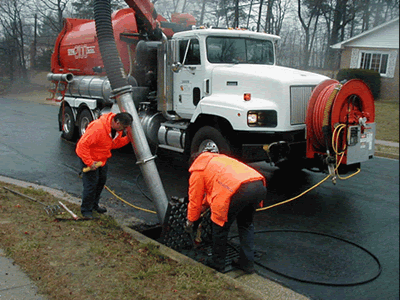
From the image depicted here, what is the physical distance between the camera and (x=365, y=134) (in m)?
6.01

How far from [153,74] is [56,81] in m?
3.69

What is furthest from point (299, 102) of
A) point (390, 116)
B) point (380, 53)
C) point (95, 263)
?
point (390, 116)

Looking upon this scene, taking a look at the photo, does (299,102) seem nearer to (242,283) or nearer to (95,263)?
(242,283)

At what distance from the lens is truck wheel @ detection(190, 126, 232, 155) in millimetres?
7203

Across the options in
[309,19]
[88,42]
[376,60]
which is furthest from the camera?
[88,42]

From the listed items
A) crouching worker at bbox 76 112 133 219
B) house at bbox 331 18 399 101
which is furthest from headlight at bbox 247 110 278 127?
house at bbox 331 18 399 101

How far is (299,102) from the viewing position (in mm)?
6996

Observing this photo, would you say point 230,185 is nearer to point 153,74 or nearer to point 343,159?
point 343,159

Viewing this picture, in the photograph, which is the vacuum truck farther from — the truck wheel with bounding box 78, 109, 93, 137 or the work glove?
the work glove

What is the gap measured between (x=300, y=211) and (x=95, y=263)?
3.61m

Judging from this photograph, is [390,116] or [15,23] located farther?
[15,23]

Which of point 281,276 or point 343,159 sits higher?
point 343,159

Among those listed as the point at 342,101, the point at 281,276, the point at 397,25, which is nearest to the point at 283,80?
the point at 342,101

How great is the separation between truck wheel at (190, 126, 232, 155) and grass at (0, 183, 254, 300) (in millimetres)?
2667
